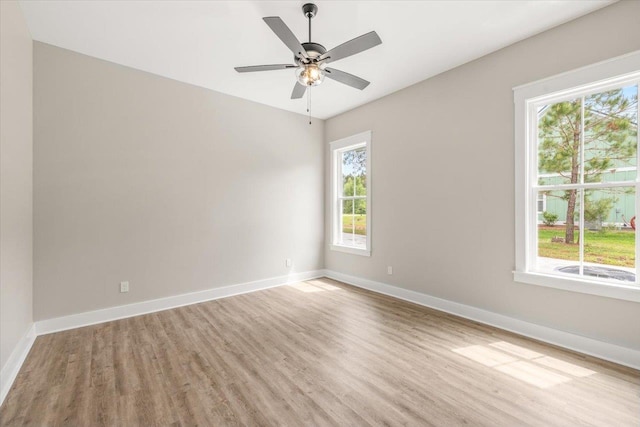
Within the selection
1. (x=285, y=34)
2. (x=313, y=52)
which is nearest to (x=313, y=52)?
(x=313, y=52)

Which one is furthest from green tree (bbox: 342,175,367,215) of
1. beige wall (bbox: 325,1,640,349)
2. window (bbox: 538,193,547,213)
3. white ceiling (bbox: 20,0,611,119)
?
window (bbox: 538,193,547,213)

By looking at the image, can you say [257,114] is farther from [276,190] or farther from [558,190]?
[558,190]

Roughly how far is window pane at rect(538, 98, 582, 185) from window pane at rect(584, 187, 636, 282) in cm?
27

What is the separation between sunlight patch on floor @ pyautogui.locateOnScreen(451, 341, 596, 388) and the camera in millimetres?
2170

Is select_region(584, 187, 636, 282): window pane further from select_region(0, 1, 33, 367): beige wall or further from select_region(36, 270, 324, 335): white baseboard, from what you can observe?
select_region(0, 1, 33, 367): beige wall

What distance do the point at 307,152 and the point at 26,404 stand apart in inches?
178

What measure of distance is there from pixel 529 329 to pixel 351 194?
3159 millimetres

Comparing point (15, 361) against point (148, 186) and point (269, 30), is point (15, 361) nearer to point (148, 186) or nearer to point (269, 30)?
point (148, 186)

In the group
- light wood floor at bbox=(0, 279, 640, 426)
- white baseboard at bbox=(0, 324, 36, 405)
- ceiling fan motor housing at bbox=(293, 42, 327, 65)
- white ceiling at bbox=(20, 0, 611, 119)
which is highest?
white ceiling at bbox=(20, 0, 611, 119)

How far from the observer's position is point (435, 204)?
12.2 feet

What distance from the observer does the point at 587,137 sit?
2.65m

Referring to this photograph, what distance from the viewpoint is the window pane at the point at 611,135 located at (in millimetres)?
2422

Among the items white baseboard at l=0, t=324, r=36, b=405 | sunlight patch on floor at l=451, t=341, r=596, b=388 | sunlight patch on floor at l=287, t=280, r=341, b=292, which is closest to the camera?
white baseboard at l=0, t=324, r=36, b=405

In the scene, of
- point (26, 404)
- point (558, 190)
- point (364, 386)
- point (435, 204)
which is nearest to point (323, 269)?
point (435, 204)
